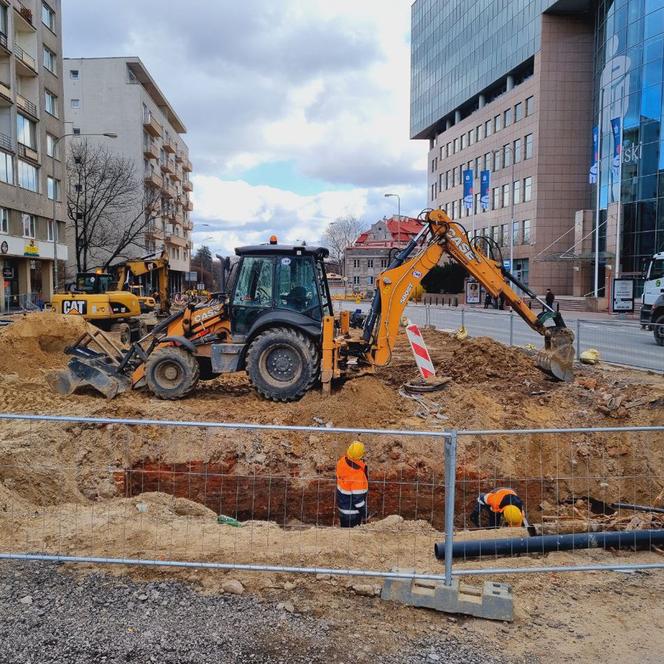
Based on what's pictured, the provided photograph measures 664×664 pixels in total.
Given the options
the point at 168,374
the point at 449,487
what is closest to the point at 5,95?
the point at 168,374

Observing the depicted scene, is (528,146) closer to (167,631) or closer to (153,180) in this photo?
(153,180)

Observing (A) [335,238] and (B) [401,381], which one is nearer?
(B) [401,381]

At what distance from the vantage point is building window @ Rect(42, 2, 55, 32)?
40950mm

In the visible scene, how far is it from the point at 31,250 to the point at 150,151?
91.2 ft

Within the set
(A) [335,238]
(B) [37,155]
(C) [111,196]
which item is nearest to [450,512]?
(B) [37,155]

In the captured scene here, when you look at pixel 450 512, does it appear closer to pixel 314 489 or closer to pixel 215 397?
pixel 314 489

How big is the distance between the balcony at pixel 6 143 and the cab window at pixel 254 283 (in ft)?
103

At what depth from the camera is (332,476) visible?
28.8 ft

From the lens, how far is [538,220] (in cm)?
5531

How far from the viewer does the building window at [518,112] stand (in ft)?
192

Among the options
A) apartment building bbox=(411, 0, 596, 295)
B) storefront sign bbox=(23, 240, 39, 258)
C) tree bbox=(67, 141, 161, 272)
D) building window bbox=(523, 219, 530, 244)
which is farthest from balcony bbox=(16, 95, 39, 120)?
building window bbox=(523, 219, 530, 244)

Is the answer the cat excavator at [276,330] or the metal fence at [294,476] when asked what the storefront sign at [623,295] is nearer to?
the cat excavator at [276,330]

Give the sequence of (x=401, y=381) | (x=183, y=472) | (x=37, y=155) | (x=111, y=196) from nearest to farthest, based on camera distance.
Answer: (x=183, y=472)
(x=401, y=381)
(x=37, y=155)
(x=111, y=196)

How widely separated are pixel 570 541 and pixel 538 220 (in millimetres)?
54214
